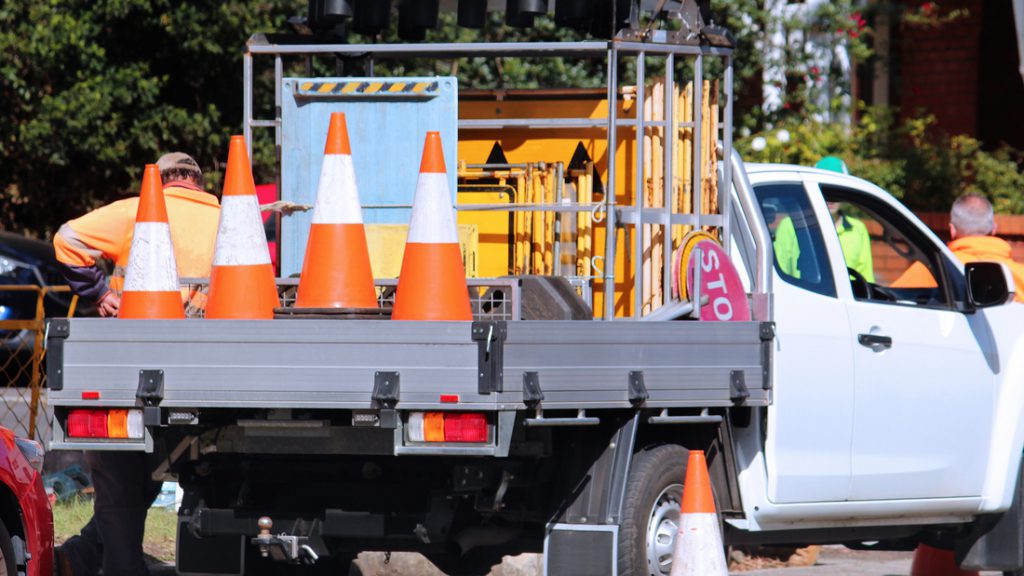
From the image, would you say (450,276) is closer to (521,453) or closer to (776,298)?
(521,453)

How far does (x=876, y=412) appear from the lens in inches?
288

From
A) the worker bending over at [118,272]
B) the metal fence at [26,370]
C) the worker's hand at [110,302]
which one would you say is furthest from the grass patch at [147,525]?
the worker's hand at [110,302]

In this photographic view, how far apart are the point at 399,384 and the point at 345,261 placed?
2.65ft

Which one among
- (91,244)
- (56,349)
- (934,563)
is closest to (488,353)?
(56,349)

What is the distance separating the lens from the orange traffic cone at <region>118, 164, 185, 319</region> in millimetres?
6215

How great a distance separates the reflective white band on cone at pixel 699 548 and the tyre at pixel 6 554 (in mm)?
2309

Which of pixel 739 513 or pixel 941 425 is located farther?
pixel 941 425

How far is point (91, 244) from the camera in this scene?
748 centimetres

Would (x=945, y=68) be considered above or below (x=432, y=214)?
above

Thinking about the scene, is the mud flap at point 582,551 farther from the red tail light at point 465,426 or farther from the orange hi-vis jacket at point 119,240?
the orange hi-vis jacket at point 119,240

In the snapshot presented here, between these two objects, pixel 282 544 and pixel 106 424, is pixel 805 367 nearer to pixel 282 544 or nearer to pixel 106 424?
pixel 282 544

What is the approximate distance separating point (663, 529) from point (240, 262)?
6.12 ft

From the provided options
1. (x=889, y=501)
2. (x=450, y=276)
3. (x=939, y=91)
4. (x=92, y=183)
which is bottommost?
(x=889, y=501)

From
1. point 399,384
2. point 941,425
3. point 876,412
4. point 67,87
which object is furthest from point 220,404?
point 67,87
